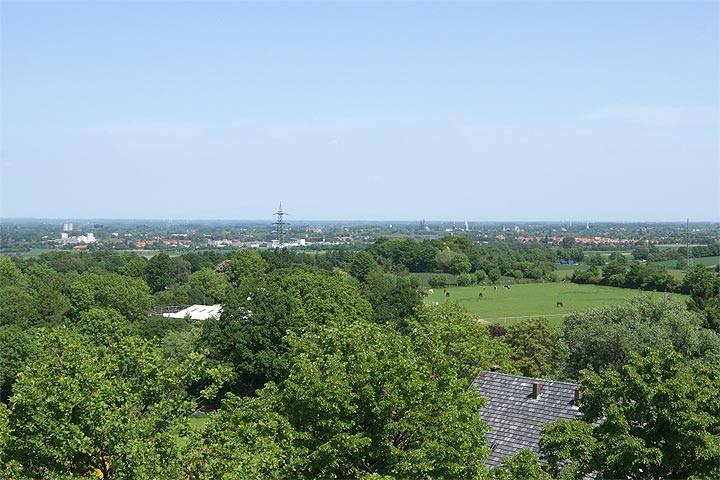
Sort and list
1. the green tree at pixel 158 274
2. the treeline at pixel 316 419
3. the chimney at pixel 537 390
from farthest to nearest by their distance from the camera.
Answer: the green tree at pixel 158 274 → the chimney at pixel 537 390 → the treeline at pixel 316 419

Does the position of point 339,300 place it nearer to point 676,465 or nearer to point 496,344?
point 496,344

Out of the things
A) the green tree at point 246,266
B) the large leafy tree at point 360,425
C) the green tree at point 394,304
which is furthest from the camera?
the green tree at point 246,266

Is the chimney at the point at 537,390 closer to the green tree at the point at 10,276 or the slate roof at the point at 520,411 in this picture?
the slate roof at the point at 520,411

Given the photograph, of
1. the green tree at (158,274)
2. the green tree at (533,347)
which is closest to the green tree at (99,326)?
the green tree at (533,347)

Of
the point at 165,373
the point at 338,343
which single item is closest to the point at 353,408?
the point at 338,343

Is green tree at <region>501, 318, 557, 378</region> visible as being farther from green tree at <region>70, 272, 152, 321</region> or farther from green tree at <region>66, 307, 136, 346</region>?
green tree at <region>70, 272, 152, 321</region>

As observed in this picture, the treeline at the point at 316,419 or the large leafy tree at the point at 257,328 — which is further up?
the treeline at the point at 316,419

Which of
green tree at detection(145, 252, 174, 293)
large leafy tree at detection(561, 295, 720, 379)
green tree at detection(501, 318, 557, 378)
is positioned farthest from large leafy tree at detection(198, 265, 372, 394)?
green tree at detection(145, 252, 174, 293)
